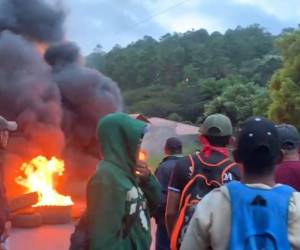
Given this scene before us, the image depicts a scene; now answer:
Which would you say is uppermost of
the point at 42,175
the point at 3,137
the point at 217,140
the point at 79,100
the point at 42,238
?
the point at 79,100

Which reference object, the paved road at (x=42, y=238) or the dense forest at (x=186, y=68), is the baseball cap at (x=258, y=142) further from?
the dense forest at (x=186, y=68)

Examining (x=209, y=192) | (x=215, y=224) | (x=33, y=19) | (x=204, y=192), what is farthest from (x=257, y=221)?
(x=33, y=19)

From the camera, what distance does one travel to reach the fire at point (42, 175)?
18.2 meters

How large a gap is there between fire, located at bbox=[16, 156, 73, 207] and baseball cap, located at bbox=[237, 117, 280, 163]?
14738mm

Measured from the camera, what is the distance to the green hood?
3422mm

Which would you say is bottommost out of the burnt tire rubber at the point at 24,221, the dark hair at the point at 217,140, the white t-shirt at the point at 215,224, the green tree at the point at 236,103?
→ the burnt tire rubber at the point at 24,221

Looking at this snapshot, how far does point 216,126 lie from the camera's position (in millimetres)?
4285

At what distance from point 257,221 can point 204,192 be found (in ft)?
5.46

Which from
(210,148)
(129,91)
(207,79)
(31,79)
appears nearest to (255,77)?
(207,79)

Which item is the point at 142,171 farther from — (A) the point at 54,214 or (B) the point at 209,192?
(A) the point at 54,214

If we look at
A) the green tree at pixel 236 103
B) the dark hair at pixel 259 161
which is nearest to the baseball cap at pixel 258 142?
the dark hair at pixel 259 161

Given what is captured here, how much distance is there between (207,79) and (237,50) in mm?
6182

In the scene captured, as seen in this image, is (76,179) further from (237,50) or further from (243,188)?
(237,50)

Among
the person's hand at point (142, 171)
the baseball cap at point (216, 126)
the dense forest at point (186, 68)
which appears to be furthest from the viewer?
the dense forest at point (186, 68)
